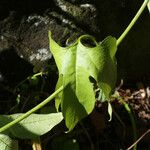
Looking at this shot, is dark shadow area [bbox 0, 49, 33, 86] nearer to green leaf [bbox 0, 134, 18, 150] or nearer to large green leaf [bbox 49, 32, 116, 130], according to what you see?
green leaf [bbox 0, 134, 18, 150]

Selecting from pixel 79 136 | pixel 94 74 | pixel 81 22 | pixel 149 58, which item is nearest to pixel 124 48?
pixel 149 58

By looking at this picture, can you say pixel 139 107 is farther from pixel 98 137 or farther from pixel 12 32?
pixel 12 32

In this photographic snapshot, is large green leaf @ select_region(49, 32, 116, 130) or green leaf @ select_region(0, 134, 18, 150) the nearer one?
large green leaf @ select_region(49, 32, 116, 130)

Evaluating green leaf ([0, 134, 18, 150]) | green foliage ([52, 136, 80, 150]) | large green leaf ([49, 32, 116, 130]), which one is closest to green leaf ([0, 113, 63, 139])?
green leaf ([0, 134, 18, 150])

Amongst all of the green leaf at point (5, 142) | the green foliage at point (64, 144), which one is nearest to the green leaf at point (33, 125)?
the green leaf at point (5, 142)

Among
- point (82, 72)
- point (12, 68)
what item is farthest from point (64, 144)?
point (82, 72)

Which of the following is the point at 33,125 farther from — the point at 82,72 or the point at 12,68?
the point at 12,68

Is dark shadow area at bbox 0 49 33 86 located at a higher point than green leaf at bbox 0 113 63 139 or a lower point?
lower

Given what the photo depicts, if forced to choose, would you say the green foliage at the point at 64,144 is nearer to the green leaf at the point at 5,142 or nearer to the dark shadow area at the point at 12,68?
the dark shadow area at the point at 12,68
